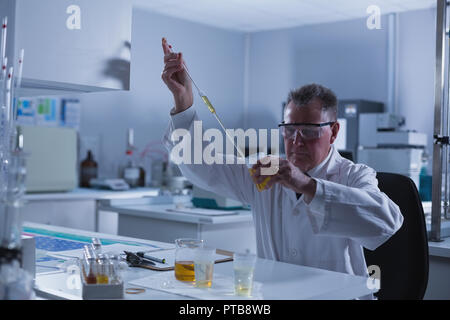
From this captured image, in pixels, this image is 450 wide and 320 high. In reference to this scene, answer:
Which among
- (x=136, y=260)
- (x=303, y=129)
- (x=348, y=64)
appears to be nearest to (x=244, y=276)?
(x=136, y=260)

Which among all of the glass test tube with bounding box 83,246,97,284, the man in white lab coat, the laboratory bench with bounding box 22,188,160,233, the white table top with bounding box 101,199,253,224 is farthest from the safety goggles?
the laboratory bench with bounding box 22,188,160,233

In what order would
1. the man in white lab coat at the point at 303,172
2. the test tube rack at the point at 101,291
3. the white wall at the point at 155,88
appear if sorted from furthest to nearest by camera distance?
the white wall at the point at 155,88, the man in white lab coat at the point at 303,172, the test tube rack at the point at 101,291

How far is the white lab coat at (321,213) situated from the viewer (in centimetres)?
145

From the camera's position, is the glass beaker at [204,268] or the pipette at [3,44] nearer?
the glass beaker at [204,268]

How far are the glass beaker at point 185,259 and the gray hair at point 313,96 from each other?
0.61 metres

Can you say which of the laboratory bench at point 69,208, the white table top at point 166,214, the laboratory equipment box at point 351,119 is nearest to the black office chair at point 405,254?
the white table top at point 166,214

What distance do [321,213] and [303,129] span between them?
347 mm

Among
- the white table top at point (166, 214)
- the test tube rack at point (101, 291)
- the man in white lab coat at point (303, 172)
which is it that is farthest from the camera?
the white table top at point (166, 214)

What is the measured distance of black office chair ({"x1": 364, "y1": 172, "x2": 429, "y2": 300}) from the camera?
1806 millimetres

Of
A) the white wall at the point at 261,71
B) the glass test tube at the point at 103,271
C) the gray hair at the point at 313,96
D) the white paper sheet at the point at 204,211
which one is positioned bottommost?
the white paper sheet at the point at 204,211

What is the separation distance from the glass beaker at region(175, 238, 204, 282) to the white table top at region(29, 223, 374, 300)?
105mm

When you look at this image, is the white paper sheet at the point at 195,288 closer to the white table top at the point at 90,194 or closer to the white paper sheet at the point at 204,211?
the white paper sheet at the point at 204,211
